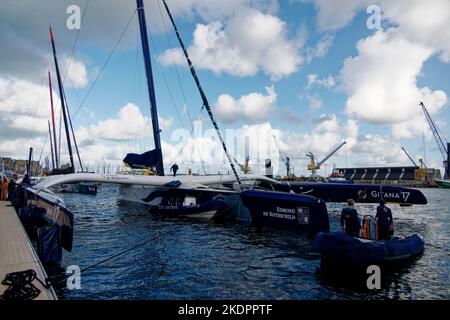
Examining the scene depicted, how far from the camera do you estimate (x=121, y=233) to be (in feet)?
48.8

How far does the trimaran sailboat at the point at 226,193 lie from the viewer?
48.9 feet

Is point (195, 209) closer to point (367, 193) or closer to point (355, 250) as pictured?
point (367, 193)

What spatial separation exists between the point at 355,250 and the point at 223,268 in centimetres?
378

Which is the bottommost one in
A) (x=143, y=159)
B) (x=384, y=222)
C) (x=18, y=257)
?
(x=18, y=257)

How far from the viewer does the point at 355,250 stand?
871 cm

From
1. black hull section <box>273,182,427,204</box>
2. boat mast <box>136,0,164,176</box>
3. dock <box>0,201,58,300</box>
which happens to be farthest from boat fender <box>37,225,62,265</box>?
black hull section <box>273,182,427,204</box>

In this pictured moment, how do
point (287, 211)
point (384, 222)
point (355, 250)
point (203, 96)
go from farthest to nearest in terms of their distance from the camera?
point (203, 96) → point (287, 211) → point (384, 222) → point (355, 250)

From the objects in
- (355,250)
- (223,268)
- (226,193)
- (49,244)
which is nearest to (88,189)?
(226,193)

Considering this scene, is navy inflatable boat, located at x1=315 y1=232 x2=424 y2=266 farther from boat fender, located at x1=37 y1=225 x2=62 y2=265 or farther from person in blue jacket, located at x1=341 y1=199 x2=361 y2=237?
boat fender, located at x1=37 y1=225 x2=62 y2=265

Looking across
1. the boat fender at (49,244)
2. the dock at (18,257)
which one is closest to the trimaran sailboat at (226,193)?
the dock at (18,257)

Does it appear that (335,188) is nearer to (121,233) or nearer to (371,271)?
(371,271)

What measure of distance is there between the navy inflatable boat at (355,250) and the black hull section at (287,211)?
4324 mm
